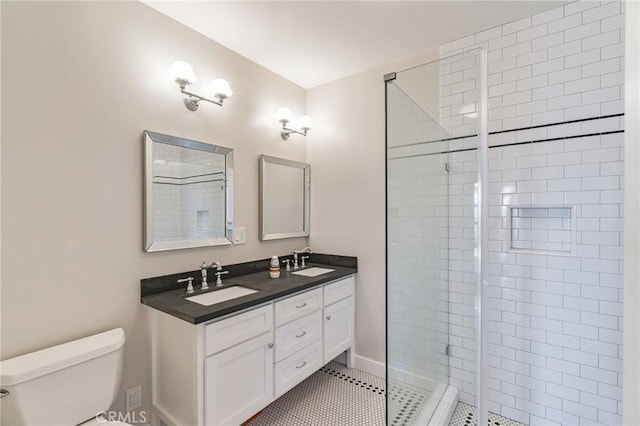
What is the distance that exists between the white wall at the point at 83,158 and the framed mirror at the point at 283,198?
58 centimetres

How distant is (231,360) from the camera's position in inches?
62.2

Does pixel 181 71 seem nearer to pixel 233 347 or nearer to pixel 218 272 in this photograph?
pixel 218 272

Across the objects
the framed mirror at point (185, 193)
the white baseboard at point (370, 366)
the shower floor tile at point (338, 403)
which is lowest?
the shower floor tile at point (338, 403)

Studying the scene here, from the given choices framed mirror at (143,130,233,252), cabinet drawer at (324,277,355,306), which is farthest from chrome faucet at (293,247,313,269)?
framed mirror at (143,130,233,252)

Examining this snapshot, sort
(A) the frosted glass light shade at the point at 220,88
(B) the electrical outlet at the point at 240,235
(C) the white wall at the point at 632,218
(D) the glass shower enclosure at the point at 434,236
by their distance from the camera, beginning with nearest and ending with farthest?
(C) the white wall at the point at 632,218 → (D) the glass shower enclosure at the point at 434,236 → (A) the frosted glass light shade at the point at 220,88 → (B) the electrical outlet at the point at 240,235

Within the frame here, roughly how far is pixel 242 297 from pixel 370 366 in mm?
1425

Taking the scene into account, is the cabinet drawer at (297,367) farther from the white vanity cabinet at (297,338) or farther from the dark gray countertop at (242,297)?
the dark gray countertop at (242,297)

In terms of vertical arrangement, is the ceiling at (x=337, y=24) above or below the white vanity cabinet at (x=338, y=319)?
above

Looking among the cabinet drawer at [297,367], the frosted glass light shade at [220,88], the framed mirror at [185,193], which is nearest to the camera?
the framed mirror at [185,193]

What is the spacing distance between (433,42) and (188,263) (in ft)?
7.65

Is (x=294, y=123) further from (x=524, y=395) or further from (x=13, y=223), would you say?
(x=524, y=395)

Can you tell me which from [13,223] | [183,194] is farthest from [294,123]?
[13,223]

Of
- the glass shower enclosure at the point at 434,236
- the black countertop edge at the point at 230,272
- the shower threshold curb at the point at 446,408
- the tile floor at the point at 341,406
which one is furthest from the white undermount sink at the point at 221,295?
the shower threshold curb at the point at 446,408

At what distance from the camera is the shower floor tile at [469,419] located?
74.4 inches
